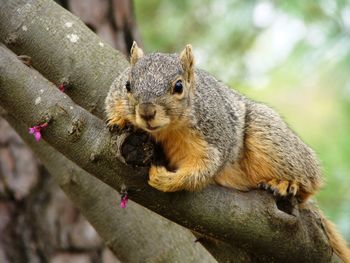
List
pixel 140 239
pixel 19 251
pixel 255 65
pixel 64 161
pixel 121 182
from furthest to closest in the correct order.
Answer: pixel 255 65, pixel 19 251, pixel 64 161, pixel 140 239, pixel 121 182

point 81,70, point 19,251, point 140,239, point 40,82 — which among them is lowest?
point 19,251

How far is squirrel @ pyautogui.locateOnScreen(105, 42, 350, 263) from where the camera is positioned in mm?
2309

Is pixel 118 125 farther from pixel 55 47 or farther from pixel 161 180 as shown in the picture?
pixel 55 47

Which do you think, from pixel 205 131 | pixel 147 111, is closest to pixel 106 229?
pixel 205 131

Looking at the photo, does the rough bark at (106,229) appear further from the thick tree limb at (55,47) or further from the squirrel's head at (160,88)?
the squirrel's head at (160,88)

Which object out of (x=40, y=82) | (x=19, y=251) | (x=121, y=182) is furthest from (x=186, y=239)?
(x=19, y=251)

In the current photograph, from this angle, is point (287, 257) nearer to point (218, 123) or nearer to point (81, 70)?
point (218, 123)

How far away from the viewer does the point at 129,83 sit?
7.80 ft

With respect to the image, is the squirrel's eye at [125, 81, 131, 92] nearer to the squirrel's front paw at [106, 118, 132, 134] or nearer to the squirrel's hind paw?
the squirrel's front paw at [106, 118, 132, 134]

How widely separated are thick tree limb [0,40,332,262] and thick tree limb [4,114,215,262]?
0.49 metres

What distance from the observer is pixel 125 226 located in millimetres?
2924

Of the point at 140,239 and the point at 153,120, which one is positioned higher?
the point at 153,120

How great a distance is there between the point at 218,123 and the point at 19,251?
5.28ft

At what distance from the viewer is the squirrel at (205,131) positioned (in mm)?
2309
